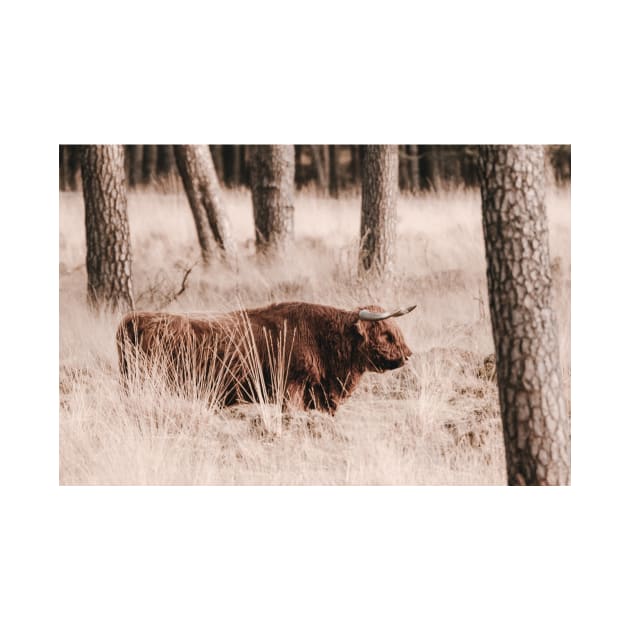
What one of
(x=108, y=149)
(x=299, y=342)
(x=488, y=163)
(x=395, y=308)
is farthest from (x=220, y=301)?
A: (x=488, y=163)

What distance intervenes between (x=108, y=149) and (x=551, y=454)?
3966 mm

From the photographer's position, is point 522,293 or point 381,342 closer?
point 522,293

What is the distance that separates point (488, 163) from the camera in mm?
4102

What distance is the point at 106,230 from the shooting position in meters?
5.80

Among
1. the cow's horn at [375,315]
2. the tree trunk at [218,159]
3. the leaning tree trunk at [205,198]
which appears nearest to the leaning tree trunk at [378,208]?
the cow's horn at [375,315]

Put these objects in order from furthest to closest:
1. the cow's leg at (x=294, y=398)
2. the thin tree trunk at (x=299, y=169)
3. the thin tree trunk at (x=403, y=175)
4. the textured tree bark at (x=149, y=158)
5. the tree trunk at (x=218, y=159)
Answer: the textured tree bark at (x=149, y=158) < the tree trunk at (x=218, y=159) < the thin tree trunk at (x=299, y=169) < the thin tree trunk at (x=403, y=175) < the cow's leg at (x=294, y=398)

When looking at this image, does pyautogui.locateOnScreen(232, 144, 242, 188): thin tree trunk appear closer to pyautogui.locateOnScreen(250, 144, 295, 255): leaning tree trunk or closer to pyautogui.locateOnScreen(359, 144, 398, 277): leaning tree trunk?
pyautogui.locateOnScreen(250, 144, 295, 255): leaning tree trunk

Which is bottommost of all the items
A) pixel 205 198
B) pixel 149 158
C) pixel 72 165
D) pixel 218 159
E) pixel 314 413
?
pixel 314 413

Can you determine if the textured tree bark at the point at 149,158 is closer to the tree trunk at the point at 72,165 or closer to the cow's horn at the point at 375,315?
the tree trunk at the point at 72,165

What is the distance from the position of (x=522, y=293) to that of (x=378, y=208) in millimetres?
2468

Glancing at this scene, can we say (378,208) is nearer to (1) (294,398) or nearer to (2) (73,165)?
(1) (294,398)

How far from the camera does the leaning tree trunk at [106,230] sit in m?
5.64

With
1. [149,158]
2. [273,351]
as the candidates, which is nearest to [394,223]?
[273,351]

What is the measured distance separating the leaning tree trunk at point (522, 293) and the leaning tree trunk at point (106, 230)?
265 centimetres
